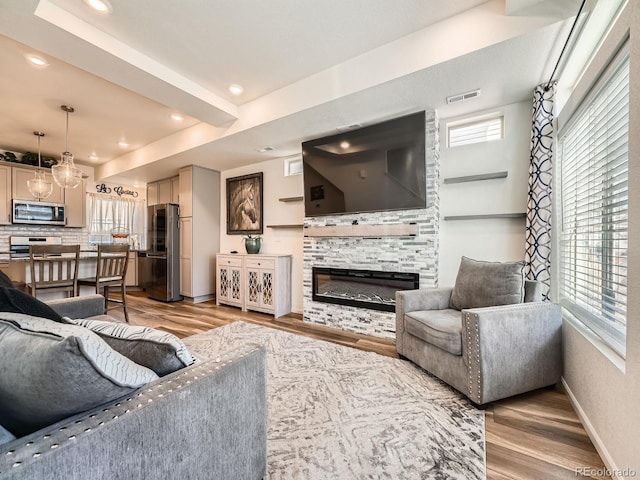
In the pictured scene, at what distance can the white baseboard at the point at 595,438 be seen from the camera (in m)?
1.27

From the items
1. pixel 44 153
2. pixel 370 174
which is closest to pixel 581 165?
pixel 370 174

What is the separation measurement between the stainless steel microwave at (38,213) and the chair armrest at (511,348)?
6.63m

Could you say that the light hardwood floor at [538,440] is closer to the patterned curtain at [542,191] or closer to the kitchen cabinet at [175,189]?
the patterned curtain at [542,191]

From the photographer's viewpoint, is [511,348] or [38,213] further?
[38,213]

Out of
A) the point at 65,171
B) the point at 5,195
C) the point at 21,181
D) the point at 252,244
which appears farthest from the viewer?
the point at 21,181

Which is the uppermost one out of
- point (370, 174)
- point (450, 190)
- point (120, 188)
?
point (120, 188)

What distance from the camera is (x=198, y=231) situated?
4.84m

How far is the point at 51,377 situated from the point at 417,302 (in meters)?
2.37

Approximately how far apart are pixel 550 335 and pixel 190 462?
2.26 meters

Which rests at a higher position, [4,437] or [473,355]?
[4,437]

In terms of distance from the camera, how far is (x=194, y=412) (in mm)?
837

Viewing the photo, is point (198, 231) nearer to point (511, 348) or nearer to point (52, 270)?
point (52, 270)

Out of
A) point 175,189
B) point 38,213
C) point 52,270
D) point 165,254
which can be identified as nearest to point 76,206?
point 38,213

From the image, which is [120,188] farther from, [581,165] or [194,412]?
[581,165]
